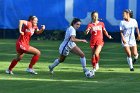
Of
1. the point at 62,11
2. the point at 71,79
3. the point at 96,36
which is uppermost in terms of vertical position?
the point at 96,36

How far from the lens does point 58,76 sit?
18328 mm

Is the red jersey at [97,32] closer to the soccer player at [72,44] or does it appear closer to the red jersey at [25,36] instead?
the soccer player at [72,44]

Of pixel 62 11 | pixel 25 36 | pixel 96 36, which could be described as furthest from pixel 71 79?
pixel 62 11

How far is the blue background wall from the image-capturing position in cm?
3528

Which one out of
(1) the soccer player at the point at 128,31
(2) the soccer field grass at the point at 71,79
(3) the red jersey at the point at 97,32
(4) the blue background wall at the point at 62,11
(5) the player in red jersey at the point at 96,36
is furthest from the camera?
(4) the blue background wall at the point at 62,11

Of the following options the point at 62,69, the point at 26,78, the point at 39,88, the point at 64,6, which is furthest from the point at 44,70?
the point at 64,6

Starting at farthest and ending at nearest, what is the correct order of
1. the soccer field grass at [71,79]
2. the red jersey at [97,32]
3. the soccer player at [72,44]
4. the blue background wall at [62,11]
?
the blue background wall at [62,11], the red jersey at [97,32], the soccer player at [72,44], the soccer field grass at [71,79]

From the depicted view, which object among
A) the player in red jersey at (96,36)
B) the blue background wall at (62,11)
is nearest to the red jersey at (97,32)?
the player in red jersey at (96,36)

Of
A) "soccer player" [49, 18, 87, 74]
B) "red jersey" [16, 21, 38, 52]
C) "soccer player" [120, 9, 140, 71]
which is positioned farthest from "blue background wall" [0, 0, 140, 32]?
"soccer player" [49, 18, 87, 74]

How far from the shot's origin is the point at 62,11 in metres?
36.6

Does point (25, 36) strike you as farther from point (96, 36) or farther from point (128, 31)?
point (128, 31)

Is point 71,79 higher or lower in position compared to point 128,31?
lower

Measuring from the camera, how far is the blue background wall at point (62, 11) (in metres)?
35.3

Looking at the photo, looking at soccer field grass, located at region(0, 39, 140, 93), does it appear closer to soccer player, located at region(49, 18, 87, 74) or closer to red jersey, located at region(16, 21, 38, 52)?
soccer player, located at region(49, 18, 87, 74)
